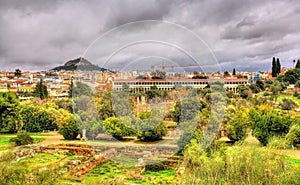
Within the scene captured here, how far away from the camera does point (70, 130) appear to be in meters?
16.2

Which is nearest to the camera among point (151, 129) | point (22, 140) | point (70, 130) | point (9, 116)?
point (151, 129)

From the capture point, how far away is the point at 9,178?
694 centimetres

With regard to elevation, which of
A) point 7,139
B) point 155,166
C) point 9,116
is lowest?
point 155,166

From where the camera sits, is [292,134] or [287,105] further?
[287,105]

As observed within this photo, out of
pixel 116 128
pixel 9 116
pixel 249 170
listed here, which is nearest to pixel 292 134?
pixel 249 170

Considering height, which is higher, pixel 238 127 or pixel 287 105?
pixel 287 105

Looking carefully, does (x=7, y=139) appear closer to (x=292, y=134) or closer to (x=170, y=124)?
(x=170, y=124)

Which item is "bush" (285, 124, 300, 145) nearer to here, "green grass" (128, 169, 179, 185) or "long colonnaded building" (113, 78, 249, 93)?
"green grass" (128, 169, 179, 185)

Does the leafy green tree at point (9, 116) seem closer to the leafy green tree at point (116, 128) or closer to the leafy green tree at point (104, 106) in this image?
the leafy green tree at point (104, 106)

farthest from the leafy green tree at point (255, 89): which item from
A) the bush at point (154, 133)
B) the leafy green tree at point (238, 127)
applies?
the bush at point (154, 133)

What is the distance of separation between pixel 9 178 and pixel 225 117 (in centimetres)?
1205

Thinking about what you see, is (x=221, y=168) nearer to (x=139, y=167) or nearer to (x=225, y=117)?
(x=139, y=167)

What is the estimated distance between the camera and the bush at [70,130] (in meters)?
16.2

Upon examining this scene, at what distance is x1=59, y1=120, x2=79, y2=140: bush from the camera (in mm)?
16250
